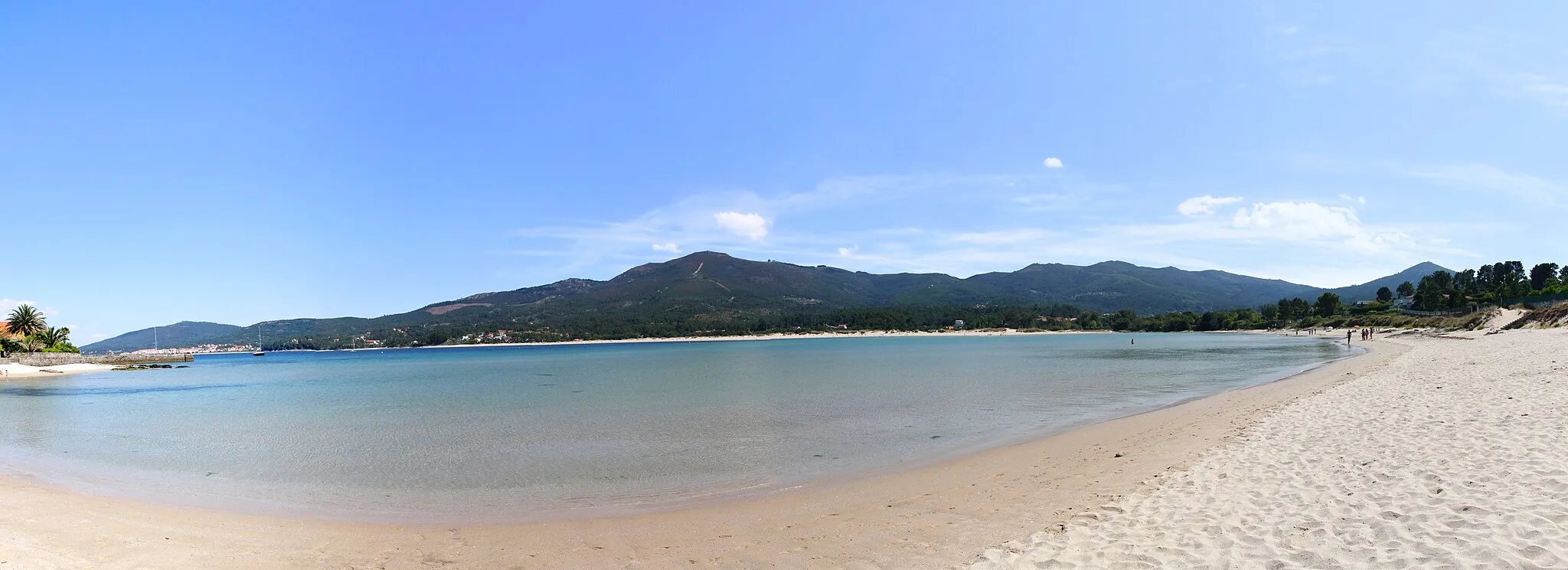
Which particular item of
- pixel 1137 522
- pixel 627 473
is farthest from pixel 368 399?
pixel 1137 522

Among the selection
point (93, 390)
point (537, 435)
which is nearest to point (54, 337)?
point (93, 390)

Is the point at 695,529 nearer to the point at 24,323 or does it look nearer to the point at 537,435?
the point at 537,435

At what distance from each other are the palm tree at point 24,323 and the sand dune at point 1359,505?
318 ft

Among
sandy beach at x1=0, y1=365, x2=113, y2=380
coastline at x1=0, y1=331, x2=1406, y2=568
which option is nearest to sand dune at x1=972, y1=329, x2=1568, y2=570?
coastline at x1=0, y1=331, x2=1406, y2=568

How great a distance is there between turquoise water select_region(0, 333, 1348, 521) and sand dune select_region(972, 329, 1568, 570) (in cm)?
500

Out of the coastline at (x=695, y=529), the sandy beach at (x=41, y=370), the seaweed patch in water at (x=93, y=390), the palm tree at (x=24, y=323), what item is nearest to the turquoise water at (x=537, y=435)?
the seaweed patch in water at (x=93, y=390)

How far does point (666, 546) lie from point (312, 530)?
476 cm

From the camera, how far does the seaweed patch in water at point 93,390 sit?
34.0 meters

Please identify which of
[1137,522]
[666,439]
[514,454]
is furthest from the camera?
[666,439]

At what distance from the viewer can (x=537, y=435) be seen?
16516 mm

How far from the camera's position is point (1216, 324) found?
476 ft

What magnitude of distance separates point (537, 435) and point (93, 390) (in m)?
37.8

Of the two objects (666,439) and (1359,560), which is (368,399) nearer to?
(666,439)

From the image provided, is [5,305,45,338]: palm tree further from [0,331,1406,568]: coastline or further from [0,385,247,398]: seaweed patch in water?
[0,331,1406,568]: coastline
